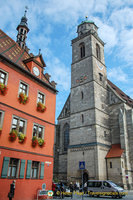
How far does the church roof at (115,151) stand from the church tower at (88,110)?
608 millimetres

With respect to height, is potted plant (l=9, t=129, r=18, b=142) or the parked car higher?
potted plant (l=9, t=129, r=18, b=142)

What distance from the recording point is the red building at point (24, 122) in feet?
40.4

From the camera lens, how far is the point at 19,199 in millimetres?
12117

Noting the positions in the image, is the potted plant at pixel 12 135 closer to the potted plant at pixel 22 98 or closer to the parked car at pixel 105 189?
the potted plant at pixel 22 98

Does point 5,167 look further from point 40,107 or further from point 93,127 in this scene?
point 93,127

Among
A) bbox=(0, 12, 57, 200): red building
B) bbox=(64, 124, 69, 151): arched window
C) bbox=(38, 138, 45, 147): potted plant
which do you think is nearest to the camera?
bbox=(0, 12, 57, 200): red building

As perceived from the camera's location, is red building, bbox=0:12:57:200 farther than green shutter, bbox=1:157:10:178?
Yes

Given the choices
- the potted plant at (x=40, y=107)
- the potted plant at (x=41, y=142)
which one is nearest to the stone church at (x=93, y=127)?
the potted plant at (x=41, y=142)

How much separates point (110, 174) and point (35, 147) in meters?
15.4

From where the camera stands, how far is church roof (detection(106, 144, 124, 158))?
86.2 feet

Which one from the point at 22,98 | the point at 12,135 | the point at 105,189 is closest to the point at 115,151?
the point at 105,189

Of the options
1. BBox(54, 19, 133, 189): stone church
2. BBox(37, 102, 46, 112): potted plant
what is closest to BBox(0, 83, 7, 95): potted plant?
BBox(37, 102, 46, 112): potted plant

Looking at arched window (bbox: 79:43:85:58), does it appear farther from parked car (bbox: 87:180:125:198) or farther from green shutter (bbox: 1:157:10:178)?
green shutter (bbox: 1:157:10:178)

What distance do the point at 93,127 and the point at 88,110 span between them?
115 inches
